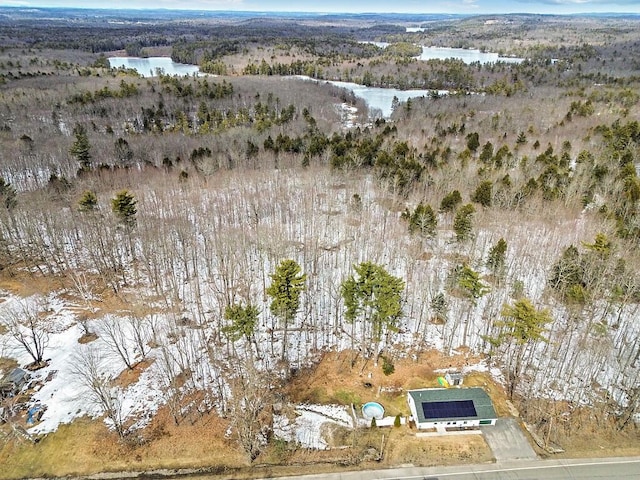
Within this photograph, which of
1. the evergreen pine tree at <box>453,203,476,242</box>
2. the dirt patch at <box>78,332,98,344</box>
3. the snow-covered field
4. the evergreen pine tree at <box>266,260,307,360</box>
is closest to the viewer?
the evergreen pine tree at <box>266,260,307,360</box>

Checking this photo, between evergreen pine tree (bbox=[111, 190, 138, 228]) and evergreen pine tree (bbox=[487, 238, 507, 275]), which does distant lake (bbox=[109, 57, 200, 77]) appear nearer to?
evergreen pine tree (bbox=[111, 190, 138, 228])

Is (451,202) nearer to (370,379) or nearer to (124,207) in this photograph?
(370,379)

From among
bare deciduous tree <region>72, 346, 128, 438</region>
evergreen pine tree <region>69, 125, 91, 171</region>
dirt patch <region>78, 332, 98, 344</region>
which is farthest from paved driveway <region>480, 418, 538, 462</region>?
evergreen pine tree <region>69, 125, 91, 171</region>

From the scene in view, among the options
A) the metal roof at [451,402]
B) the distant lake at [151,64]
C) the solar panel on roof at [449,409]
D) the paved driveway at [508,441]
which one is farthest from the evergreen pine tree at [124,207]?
the distant lake at [151,64]

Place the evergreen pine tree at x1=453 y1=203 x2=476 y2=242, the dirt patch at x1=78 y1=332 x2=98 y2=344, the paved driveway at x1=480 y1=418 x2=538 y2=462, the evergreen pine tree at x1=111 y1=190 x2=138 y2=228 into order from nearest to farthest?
the paved driveway at x1=480 y1=418 x2=538 y2=462 < the dirt patch at x1=78 y1=332 x2=98 y2=344 < the evergreen pine tree at x1=111 y1=190 x2=138 y2=228 < the evergreen pine tree at x1=453 y1=203 x2=476 y2=242

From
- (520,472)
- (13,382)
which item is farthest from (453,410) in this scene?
(13,382)

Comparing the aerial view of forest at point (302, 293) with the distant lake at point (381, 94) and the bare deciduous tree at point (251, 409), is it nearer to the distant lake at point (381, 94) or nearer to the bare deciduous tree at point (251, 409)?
the bare deciduous tree at point (251, 409)
